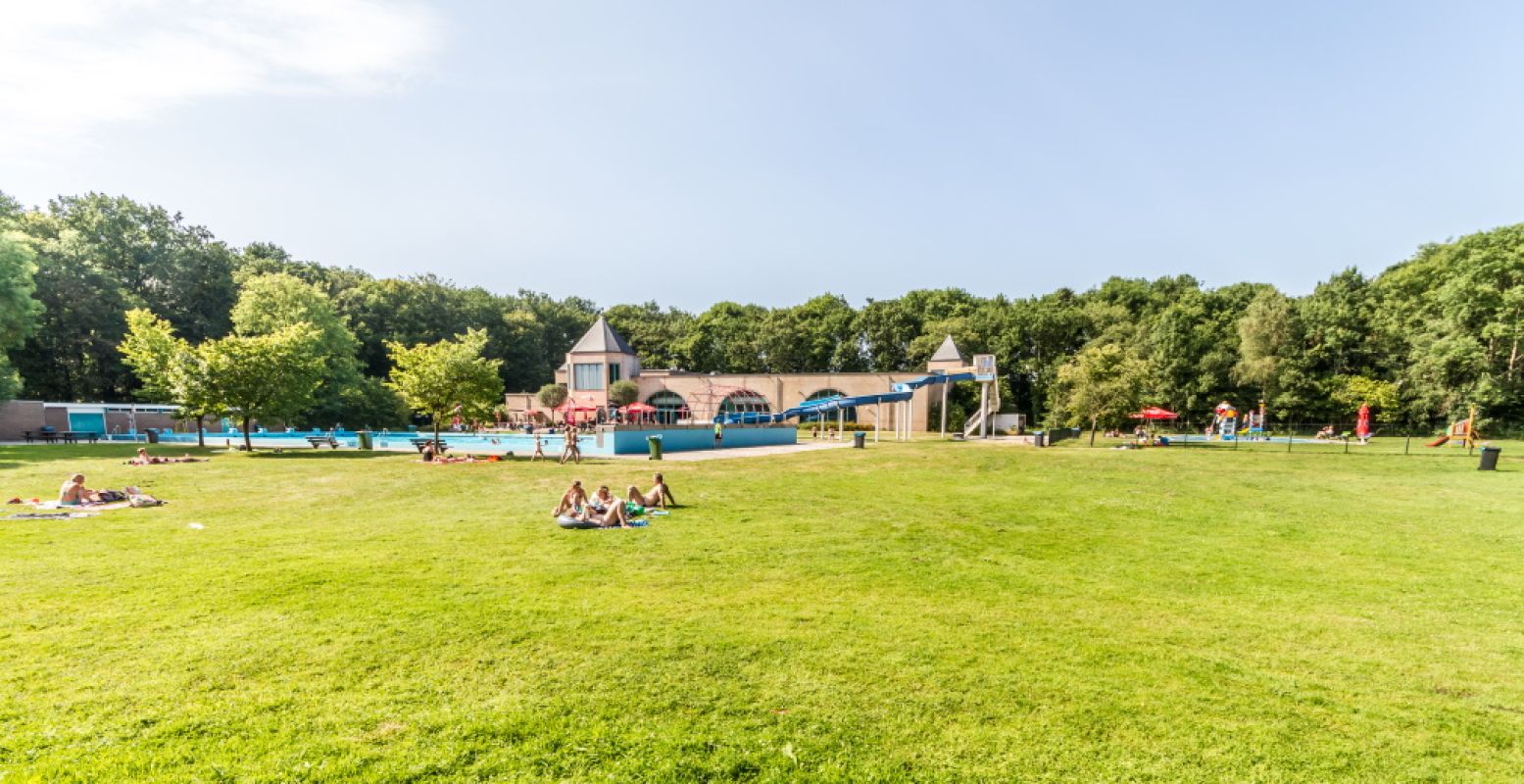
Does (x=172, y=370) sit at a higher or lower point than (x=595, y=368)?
lower

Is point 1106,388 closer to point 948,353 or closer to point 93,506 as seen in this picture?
point 948,353

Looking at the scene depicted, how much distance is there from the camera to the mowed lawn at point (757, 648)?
14.5 ft

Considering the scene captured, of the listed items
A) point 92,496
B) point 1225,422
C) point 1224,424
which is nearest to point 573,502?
point 92,496

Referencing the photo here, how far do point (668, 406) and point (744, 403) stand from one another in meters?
7.03

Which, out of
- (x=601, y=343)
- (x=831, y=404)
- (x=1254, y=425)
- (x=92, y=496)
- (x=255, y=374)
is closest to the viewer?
(x=92, y=496)

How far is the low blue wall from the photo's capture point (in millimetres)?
28750

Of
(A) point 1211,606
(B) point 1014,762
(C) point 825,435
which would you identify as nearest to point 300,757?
(B) point 1014,762

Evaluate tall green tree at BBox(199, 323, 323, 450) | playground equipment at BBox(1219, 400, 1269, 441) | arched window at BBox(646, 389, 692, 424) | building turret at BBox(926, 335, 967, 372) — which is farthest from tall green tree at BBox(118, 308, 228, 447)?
playground equipment at BBox(1219, 400, 1269, 441)

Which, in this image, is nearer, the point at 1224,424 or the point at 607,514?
the point at 607,514

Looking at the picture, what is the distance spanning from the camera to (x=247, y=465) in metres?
21.7

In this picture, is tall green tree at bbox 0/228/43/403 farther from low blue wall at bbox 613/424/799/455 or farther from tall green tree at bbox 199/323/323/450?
low blue wall at bbox 613/424/799/455

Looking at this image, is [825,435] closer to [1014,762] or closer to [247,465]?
[247,465]

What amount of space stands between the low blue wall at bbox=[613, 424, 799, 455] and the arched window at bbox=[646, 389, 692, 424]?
20.6 meters

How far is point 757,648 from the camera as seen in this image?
246 inches
